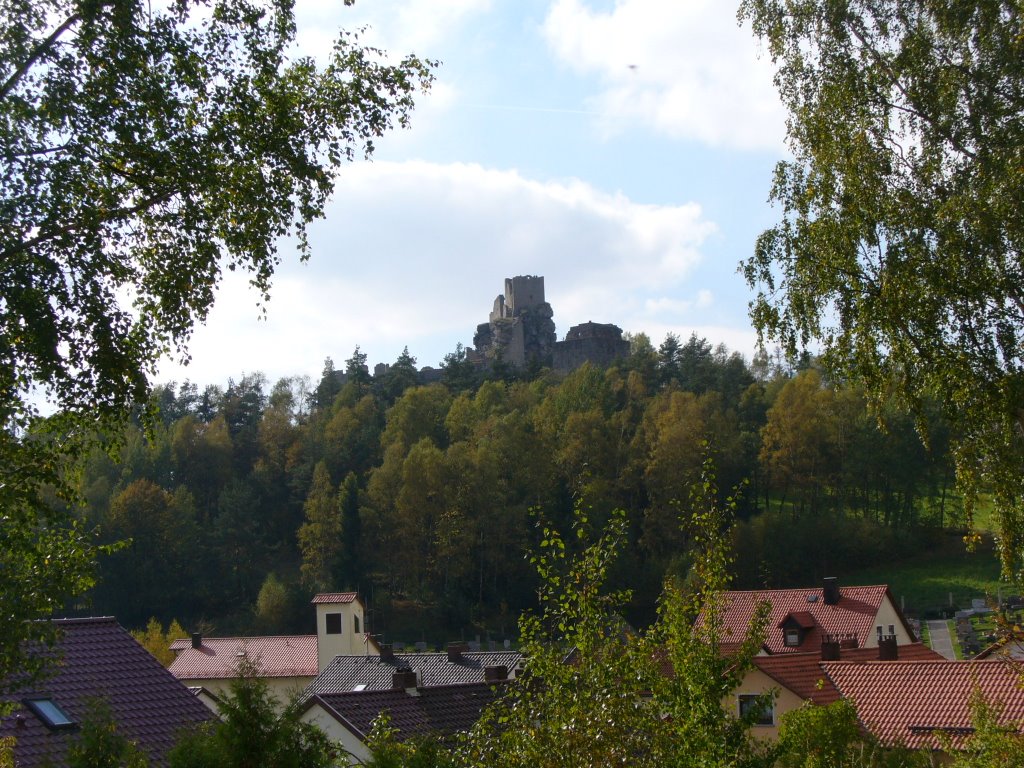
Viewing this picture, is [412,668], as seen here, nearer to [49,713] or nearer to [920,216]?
[49,713]

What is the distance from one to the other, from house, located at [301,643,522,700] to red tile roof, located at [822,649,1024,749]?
1005cm

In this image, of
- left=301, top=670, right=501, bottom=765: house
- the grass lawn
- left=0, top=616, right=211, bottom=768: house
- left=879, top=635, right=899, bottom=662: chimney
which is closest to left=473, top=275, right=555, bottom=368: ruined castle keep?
the grass lawn

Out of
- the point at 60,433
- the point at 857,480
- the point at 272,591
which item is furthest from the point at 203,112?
the point at 857,480

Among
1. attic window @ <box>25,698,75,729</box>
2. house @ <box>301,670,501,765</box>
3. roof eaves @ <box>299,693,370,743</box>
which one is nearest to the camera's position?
attic window @ <box>25,698,75,729</box>

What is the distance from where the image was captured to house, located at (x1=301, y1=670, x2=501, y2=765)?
71.7ft

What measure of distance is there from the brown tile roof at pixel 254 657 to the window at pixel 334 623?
1416 millimetres

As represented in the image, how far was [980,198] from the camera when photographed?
12.9 meters

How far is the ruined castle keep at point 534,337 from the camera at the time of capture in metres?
122

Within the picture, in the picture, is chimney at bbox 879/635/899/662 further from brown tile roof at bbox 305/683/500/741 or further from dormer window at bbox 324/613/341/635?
dormer window at bbox 324/613/341/635

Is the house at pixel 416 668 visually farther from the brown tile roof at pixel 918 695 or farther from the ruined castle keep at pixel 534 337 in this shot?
the ruined castle keep at pixel 534 337

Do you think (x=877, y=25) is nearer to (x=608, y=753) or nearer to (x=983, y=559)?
(x=608, y=753)

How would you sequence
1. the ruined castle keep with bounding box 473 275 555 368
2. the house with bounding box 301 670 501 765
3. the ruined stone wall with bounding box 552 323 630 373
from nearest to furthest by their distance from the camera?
the house with bounding box 301 670 501 765 < the ruined stone wall with bounding box 552 323 630 373 < the ruined castle keep with bounding box 473 275 555 368

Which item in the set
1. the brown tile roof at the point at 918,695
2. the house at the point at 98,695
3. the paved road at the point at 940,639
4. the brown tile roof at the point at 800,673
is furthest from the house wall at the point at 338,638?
the house at the point at 98,695

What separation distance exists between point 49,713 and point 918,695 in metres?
16.2
